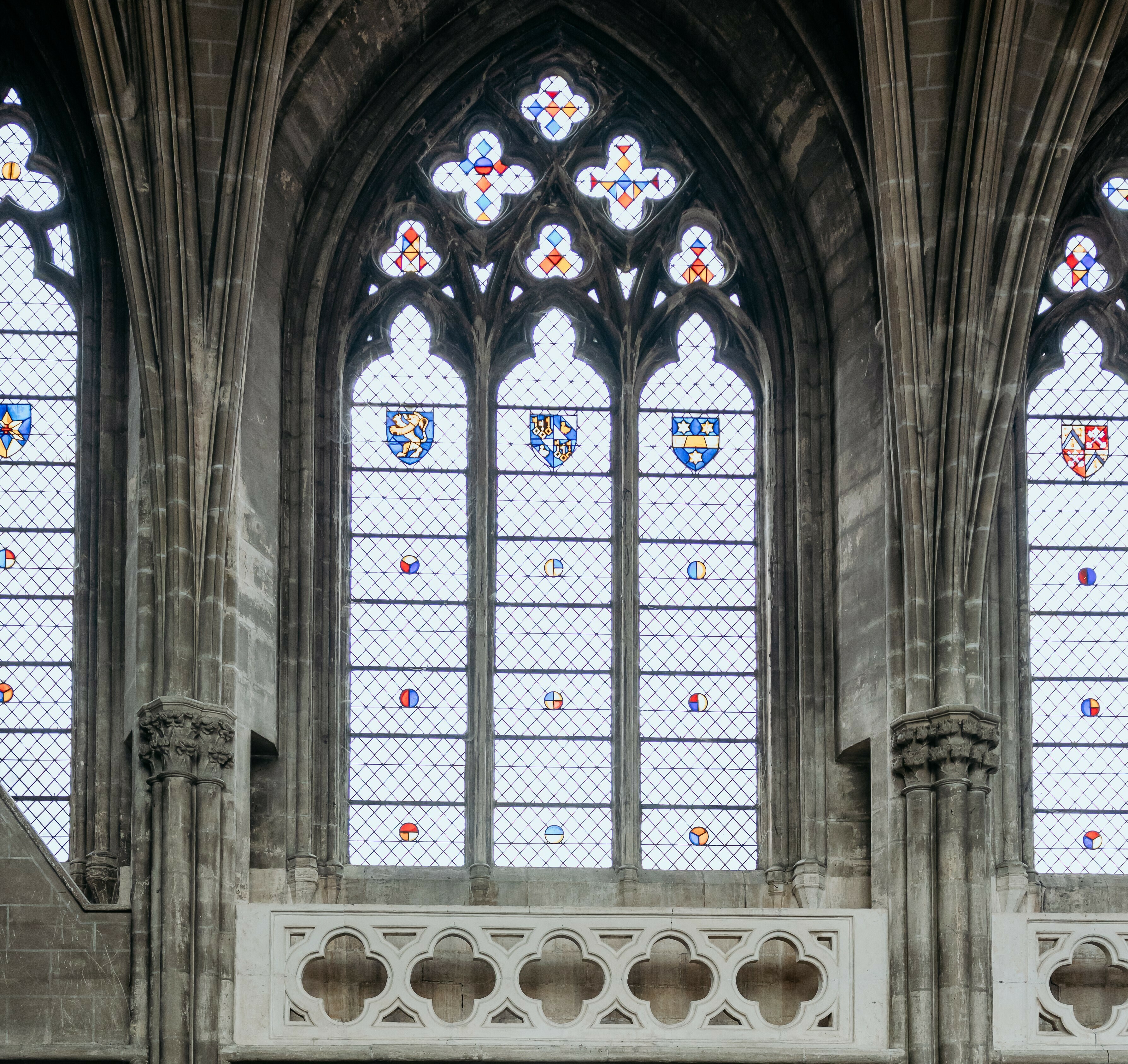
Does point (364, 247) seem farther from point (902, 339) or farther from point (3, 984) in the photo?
point (3, 984)

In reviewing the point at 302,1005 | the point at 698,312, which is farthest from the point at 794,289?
the point at 302,1005

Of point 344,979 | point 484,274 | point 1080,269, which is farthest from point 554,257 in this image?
point 344,979

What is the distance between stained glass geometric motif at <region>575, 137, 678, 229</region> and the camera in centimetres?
2234

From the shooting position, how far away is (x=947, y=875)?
18.8 meters

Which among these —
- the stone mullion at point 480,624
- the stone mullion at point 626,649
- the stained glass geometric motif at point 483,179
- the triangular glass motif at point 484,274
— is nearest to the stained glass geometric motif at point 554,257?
the triangular glass motif at point 484,274

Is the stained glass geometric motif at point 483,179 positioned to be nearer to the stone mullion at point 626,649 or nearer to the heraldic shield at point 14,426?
the stone mullion at point 626,649

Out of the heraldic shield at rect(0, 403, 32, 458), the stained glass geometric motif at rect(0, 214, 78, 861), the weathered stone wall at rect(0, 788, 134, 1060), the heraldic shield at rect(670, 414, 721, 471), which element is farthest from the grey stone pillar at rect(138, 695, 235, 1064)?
the heraldic shield at rect(670, 414, 721, 471)

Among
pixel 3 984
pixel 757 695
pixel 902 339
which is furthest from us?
pixel 757 695

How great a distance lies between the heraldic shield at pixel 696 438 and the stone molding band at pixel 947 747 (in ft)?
11.1

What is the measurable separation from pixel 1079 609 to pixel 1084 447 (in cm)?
132

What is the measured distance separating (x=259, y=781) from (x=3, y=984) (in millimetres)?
2717

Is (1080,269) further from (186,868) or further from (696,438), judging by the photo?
(186,868)

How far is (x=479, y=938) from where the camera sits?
61.7ft

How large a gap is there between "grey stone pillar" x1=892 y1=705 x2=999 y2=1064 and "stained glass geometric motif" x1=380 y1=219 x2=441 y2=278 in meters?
5.55
